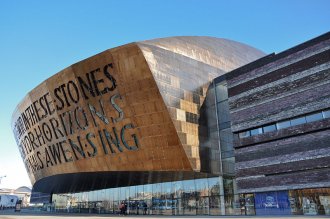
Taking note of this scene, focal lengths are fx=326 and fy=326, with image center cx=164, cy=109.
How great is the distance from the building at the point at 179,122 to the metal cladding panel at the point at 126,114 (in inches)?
4.0

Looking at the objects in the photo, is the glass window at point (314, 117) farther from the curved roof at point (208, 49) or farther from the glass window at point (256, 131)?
the curved roof at point (208, 49)

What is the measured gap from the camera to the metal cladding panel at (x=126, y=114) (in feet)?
100

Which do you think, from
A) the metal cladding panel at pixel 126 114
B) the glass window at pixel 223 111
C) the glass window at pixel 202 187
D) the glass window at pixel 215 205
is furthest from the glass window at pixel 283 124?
the glass window at pixel 202 187

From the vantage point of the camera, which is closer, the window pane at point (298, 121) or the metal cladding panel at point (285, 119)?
the metal cladding panel at point (285, 119)

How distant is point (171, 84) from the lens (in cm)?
3145

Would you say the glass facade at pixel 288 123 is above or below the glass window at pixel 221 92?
below

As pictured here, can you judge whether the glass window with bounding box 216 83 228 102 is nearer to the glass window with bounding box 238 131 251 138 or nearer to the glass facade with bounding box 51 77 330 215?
the glass facade with bounding box 51 77 330 215

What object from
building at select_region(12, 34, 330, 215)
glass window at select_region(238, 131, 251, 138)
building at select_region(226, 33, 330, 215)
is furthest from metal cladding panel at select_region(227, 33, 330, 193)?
glass window at select_region(238, 131, 251, 138)

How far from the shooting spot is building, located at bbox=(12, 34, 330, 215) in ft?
98.5

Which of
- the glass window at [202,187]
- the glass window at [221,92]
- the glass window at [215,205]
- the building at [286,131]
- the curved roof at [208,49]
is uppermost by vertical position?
the curved roof at [208,49]

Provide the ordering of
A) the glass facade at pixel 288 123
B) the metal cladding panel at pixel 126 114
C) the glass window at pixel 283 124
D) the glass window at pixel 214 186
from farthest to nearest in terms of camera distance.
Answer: the glass window at pixel 214 186, the metal cladding panel at pixel 126 114, the glass window at pixel 283 124, the glass facade at pixel 288 123

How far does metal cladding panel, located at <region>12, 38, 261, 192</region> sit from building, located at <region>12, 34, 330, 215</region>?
0.33 feet

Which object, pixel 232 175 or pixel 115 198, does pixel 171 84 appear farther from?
pixel 115 198

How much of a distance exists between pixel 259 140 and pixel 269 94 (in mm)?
4563
